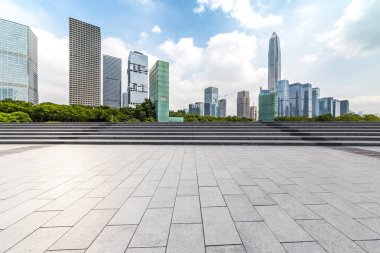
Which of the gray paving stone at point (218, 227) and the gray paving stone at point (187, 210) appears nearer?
the gray paving stone at point (218, 227)

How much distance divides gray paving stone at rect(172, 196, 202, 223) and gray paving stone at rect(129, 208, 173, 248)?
0.13 metres

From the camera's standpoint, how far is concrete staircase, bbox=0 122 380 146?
11.5 meters

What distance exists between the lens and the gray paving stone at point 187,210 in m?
2.77

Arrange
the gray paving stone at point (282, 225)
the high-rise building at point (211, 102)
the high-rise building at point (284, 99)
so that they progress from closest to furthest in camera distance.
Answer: the gray paving stone at point (282, 225) → the high-rise building at point (284, 99) → the high-rise building at point (211, 102)

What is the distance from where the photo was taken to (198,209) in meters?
3.10

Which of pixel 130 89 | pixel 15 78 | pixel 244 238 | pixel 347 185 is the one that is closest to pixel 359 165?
pixel 347 185

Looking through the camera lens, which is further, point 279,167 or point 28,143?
point 28,143

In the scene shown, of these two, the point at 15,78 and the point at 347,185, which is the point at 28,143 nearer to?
the point at 347,185

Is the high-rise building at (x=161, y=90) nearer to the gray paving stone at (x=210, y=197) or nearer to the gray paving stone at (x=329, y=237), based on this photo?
the gray paving stone at (x=210, y=197)

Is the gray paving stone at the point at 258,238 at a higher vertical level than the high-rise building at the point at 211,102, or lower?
lower

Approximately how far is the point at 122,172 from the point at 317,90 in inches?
7071

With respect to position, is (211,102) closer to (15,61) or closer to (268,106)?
(268,106)

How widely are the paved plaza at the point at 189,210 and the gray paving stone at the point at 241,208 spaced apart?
17 mm

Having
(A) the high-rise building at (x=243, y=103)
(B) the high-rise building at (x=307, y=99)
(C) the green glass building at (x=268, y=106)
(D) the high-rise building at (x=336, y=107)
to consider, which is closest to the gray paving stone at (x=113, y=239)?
(C) the green glass building at (x=268, y=106)
